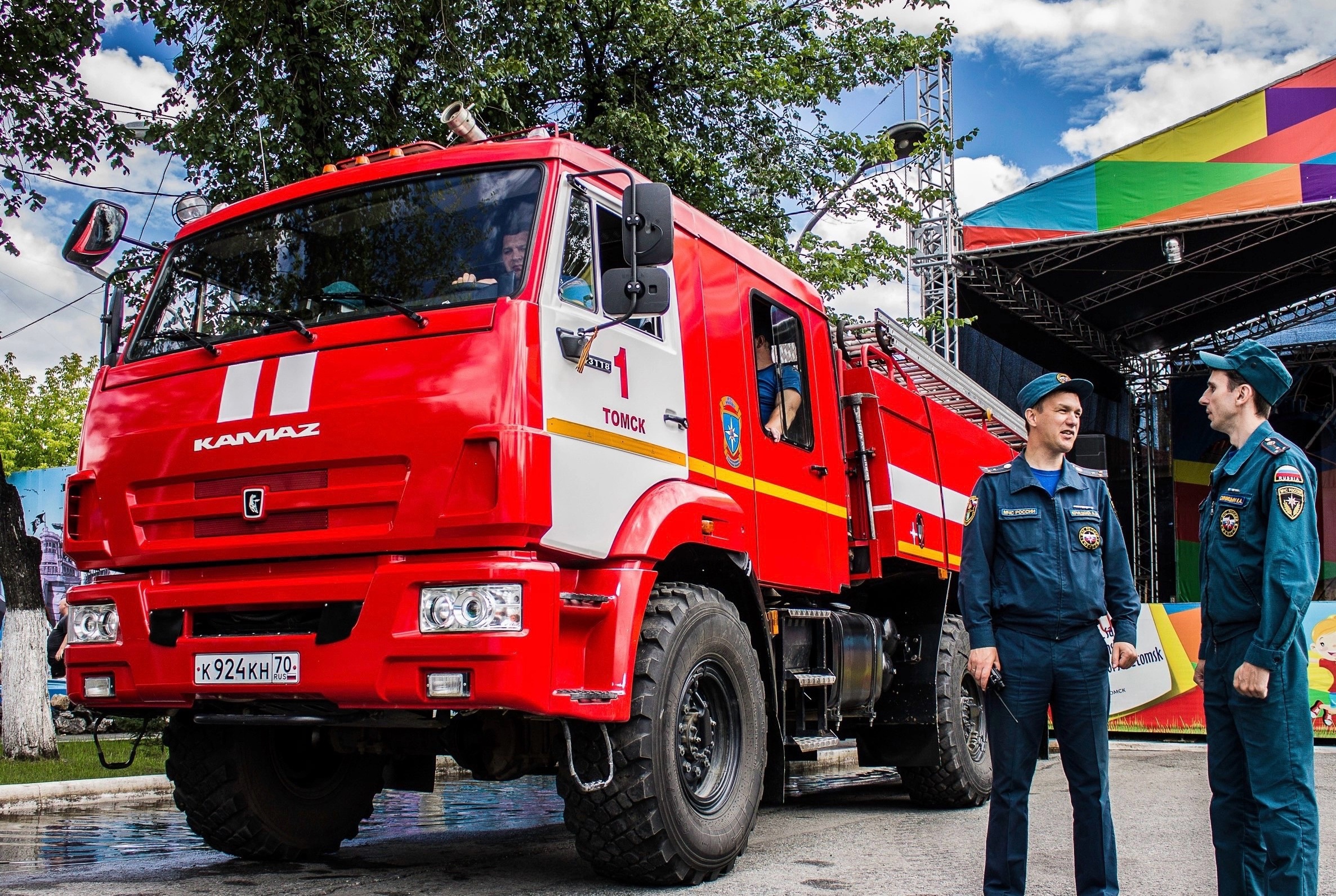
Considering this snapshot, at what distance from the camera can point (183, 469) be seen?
16.3 ft

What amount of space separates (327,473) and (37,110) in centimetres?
971

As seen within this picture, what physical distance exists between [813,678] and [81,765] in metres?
7.05

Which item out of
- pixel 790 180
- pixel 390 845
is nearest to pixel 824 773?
pixel 390 845

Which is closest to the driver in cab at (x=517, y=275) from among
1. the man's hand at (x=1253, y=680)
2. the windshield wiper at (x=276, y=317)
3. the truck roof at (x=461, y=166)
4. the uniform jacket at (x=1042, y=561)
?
the truck roof at (x=461, y=166)

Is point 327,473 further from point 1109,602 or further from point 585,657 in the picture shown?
point 1109,602

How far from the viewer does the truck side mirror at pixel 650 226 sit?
493 centimetres

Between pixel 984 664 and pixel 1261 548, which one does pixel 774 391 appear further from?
pixel 1261 548

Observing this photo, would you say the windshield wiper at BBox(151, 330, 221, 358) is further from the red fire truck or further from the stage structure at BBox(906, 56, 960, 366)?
the stage structure at BBox(906, 56, 960, 366)

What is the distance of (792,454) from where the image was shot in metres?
6.70

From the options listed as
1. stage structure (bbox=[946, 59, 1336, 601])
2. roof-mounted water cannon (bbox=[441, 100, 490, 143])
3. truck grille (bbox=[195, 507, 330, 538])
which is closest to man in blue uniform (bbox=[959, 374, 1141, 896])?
truck grille (bbox=[195, 507, 330, 538])

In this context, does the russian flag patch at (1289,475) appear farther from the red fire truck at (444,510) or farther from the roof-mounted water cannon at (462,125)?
the roof-mounted water cannon at (462,125)

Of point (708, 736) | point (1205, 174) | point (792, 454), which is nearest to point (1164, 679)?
point (1205, 174)

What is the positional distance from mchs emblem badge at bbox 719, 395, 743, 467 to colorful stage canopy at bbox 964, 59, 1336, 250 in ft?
52.1

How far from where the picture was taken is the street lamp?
16.1m
